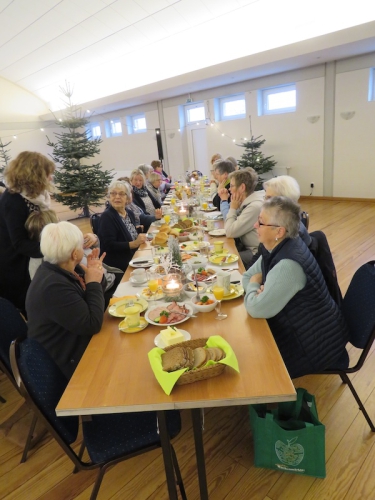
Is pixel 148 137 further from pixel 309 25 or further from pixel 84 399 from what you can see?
pixel 84 399

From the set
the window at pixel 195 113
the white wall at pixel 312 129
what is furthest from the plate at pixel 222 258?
the window at pixel 195 113

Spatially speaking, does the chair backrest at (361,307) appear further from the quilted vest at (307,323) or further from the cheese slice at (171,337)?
the cheese slice at (171,337)

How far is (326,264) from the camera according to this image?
1994 millimetres

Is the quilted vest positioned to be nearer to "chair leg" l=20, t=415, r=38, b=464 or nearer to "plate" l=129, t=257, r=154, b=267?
"plate" l=129, t=257, r=154, b=267

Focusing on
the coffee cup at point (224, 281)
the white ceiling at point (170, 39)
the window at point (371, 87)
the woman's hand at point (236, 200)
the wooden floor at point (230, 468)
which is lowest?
the wooden floor at point (230, 468)

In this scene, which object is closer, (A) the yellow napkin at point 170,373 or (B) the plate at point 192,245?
(A) the yellow napkin at point 170,373

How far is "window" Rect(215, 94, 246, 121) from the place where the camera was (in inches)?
380

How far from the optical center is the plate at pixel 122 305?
1.81 m

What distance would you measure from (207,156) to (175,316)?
9.76m

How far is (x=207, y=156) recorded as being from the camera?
10844mm

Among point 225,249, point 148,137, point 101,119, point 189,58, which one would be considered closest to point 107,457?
point 225,249

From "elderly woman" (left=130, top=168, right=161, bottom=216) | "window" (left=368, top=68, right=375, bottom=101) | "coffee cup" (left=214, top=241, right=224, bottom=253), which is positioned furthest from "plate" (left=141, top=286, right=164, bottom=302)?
"window" (left=368, top=68, right=375, bottom=101)

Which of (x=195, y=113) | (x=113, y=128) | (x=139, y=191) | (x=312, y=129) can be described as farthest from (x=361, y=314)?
(x=113, y=128)

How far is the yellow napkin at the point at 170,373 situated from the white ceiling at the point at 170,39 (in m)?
6.71
